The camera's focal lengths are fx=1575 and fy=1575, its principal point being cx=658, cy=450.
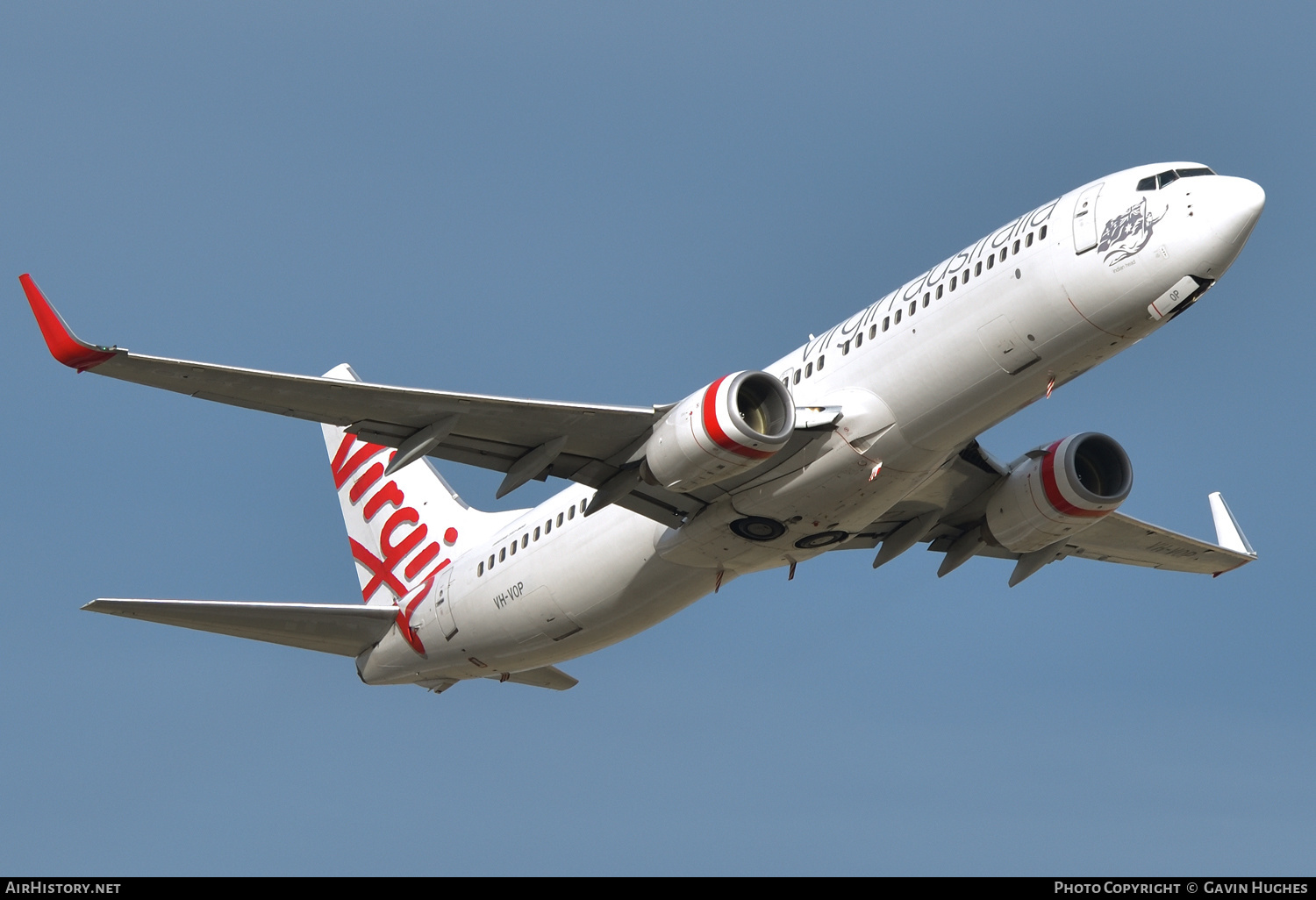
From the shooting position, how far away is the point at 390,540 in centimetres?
4125

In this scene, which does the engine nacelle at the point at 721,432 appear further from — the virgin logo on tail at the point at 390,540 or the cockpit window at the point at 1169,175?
the virgin logo on tail at the point at 390,540

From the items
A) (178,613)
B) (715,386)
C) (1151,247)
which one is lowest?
(178,613)

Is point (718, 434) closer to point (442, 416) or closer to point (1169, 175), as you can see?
point (442, 416)

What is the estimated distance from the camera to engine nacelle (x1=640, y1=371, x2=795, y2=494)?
27.5m

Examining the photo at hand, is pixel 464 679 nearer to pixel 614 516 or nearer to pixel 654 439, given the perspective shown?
pixel 614 516

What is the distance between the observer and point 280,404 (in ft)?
90.6

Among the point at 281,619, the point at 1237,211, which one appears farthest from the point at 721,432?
the point at 281,619

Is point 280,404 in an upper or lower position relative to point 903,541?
lower

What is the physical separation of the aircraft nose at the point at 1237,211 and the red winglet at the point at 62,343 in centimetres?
1826

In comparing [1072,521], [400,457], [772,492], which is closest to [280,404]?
[400,457]

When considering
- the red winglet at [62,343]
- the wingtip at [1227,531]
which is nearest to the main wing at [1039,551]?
the wingtip at [1227,531]

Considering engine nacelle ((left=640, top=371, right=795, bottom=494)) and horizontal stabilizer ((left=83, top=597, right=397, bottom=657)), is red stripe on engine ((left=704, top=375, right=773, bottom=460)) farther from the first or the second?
horizontal stabilizer ((left=83, top=597, right=397, bottom=657))

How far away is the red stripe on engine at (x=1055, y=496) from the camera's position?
3266cm

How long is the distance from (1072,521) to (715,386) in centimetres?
966
